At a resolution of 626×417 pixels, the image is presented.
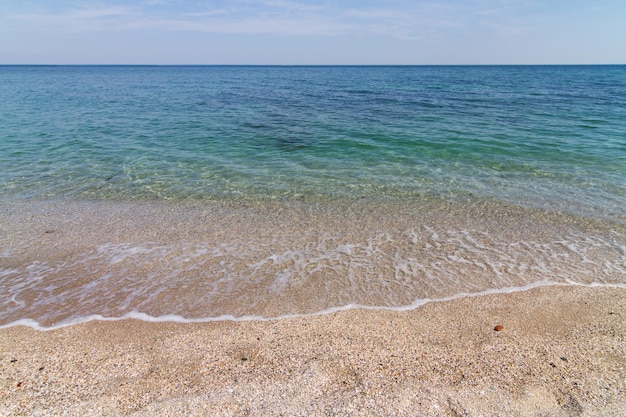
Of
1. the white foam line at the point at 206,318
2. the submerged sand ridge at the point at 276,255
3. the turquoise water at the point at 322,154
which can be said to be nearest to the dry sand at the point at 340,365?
the white foam line at the point at 206,318

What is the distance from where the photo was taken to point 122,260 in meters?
6.81

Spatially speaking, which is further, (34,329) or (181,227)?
(181,227)

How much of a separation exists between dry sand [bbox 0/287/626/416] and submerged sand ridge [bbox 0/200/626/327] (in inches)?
19.6

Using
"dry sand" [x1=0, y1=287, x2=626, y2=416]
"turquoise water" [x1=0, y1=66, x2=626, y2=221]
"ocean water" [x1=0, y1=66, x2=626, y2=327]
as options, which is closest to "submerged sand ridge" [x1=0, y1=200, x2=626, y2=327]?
"ocean water" [x1=0, y1=66, x2=626, y2=327]

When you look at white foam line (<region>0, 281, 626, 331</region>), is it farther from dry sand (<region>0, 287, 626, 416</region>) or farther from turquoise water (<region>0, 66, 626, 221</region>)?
turquoise water (<region>0, 66, 626, 221</region>)

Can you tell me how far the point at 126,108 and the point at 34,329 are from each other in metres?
26.6

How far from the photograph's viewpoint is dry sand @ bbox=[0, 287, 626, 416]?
3662 millimetres

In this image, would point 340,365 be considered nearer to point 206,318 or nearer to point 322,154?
point 206,318

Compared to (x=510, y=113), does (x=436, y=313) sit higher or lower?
lower

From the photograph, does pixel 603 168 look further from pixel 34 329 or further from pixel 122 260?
pixel 34 329

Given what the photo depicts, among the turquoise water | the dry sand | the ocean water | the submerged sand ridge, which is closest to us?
the dry sand

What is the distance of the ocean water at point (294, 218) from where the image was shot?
5934 mm

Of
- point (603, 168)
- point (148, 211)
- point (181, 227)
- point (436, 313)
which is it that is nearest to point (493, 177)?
point (603, 168)

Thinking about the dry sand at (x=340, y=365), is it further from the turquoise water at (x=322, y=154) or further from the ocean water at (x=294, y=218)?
the turquoise water at (x=322, y=154)
